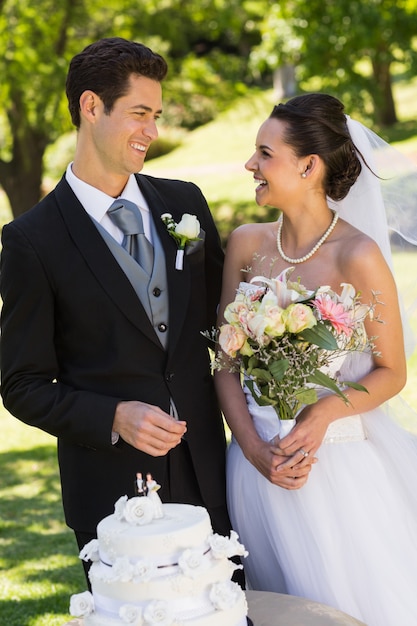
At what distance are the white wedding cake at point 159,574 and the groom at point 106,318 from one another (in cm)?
70

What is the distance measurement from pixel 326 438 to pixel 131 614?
56.4 inches

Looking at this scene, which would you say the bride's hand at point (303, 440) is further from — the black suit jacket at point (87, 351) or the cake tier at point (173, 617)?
the cake tier at point (173, 617)

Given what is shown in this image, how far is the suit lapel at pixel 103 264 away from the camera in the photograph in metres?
3.29

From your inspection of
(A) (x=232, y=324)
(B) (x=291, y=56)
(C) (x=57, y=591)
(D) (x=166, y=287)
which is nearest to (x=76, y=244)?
(D) (x=166, y=287)

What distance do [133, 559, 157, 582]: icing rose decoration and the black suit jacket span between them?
876 millimetres

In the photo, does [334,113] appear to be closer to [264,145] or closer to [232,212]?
[264,145]

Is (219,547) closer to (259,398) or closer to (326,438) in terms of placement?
(259,398)

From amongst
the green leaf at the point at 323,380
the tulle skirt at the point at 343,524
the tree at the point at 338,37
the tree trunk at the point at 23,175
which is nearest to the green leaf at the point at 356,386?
the green leaf at the point at 323,380

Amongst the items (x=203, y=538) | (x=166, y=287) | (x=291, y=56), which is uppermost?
(x=291, y=56)

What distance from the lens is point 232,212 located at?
757 inches

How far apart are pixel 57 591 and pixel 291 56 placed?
14.0m

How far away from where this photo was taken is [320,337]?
304 cm

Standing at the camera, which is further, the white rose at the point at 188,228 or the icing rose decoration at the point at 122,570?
the white rose at the point at 188,228

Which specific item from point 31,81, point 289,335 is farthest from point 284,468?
point 31,81
